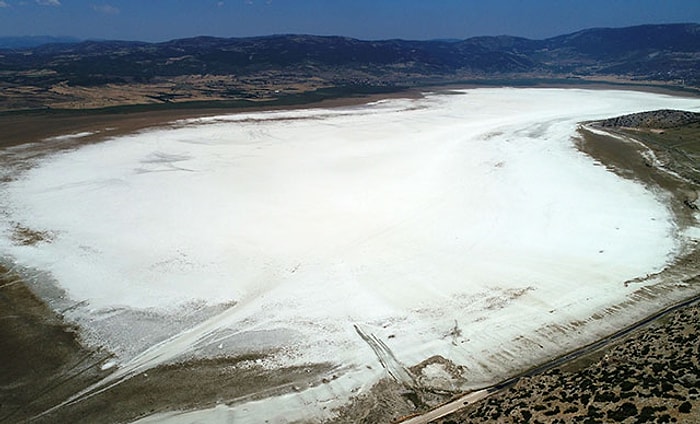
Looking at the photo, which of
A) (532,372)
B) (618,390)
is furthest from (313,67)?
(618,390)

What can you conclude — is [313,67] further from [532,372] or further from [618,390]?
[618,390]

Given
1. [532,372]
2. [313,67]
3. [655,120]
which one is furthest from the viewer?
[313,67]

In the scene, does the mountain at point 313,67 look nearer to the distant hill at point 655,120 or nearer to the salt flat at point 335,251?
the salt flat at point 335,251

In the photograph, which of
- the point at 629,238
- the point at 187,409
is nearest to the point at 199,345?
the point at 187,409

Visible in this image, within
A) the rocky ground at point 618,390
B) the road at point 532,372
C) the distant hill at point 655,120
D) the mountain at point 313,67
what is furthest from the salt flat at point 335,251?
the mountain at point 313,67

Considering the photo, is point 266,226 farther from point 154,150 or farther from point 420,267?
point 154,150
